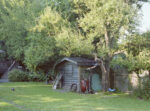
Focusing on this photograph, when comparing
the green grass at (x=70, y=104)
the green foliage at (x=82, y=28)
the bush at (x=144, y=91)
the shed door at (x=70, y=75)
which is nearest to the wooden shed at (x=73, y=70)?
the shed door at (x=70, y=75)

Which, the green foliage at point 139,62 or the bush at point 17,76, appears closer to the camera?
the green foliage at point 139,62

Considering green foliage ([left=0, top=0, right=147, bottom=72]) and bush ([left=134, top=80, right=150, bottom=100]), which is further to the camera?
green foliage ([left=0, top=0, right=147, bottom=72])

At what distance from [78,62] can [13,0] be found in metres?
18.3

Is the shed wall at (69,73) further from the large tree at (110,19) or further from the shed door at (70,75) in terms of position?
the large tree at (110,19)

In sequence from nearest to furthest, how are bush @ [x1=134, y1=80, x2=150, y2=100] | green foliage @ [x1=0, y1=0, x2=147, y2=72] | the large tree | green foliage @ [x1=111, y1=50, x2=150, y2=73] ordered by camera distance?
1. green foliage @ [x1=111, y1=50, x2=150, y2=73]
2. bush @ [x1=134, y1=80, x2=150, y2=100]
3. the large tree
4. green foliage @ [x1=0, y1=0, x2=147, y2=72]

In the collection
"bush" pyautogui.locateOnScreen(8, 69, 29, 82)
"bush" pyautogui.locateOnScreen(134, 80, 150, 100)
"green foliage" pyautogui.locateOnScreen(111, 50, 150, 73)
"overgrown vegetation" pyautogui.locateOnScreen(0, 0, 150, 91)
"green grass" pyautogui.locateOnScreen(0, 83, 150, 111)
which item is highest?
"overgrown vegetation" pyautogui.locateOnScreen(0, 0, 150, 91)

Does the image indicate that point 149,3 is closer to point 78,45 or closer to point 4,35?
point 78,45

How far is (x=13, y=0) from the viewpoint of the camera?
30.4 meters

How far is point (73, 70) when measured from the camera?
61.0 feet

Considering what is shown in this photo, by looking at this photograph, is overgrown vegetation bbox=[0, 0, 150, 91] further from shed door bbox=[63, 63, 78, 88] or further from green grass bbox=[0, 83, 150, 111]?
green grass bbox=[0, 83, 150, 111]

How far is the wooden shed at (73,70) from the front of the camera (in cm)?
1764

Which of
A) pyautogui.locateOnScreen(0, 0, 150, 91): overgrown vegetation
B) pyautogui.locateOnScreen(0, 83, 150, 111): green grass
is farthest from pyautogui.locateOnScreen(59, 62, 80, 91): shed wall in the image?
pyautogui.locateOnScreen(0, 83, 150, 111): green grass

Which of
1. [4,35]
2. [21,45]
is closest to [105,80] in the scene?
[21,45]

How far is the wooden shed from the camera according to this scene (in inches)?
695
